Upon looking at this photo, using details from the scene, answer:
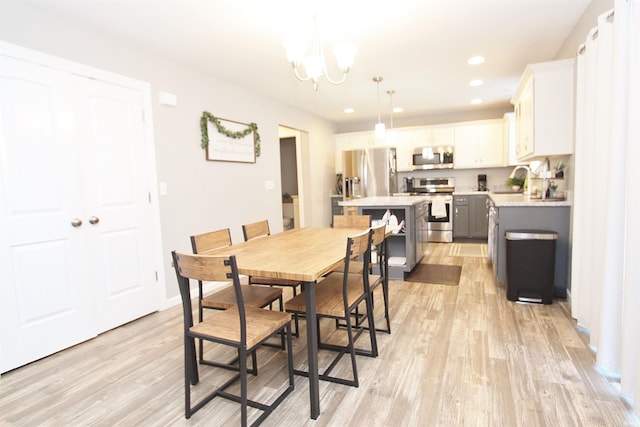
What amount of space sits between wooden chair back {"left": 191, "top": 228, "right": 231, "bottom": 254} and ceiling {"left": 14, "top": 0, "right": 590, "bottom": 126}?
1.63 meters

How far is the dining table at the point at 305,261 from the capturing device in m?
1.70

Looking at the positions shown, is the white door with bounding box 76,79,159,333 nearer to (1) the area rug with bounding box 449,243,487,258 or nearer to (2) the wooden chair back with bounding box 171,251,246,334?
(2) the wooden chair back with bounding box 171,251,246,334

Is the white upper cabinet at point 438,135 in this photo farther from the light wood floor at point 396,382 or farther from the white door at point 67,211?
the white door at point 67,211

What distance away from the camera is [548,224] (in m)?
3.35

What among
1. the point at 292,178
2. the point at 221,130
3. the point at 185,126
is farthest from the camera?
the point at 292,178

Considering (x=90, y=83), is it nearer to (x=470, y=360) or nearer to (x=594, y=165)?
(x=470, y=360)

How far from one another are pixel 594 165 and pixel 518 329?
1290mm

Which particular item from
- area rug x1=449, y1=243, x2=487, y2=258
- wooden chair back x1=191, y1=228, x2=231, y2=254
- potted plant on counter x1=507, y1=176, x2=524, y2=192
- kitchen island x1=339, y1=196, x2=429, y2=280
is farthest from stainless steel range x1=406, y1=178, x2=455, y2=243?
wooden chair back x1=191, y1=228, x2=231, y2=254

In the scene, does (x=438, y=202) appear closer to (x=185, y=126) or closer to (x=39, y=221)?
(x=185, y=126)

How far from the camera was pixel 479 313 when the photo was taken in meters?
3.04

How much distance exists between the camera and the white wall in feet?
8.43

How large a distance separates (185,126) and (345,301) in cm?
269

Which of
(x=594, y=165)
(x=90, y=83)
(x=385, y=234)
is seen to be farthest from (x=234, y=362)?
(x=594, y=165)

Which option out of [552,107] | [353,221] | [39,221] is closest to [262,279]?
[353,221]
